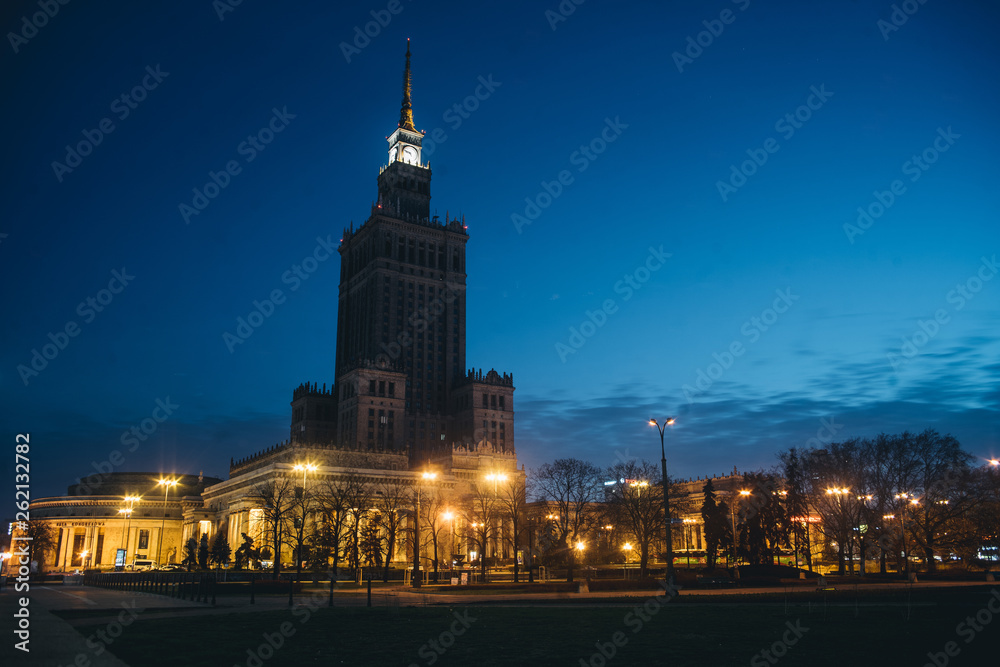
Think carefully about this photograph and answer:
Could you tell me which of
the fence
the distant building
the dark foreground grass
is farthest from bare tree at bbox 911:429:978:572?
the distant building

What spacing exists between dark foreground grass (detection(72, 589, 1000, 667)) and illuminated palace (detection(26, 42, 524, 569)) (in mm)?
91081

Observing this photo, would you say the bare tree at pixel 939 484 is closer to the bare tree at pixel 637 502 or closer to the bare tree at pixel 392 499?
the bare tree at pixel 637 502

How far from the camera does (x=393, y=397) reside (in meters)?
154

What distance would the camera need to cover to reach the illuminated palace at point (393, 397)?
128m

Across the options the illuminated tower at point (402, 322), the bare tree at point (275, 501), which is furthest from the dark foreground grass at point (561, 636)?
the illuminated tower at point (402, 322)

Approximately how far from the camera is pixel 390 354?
166750 millimetres

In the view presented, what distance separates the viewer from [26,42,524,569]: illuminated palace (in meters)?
128

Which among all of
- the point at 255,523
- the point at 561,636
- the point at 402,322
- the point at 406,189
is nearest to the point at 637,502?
the point at 561,636

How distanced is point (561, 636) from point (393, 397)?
135048 mm

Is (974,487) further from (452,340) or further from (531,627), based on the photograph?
(452,340)

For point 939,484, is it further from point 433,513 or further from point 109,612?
point 109,612

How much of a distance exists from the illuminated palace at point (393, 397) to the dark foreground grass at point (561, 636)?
9108cm

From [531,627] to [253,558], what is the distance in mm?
81853

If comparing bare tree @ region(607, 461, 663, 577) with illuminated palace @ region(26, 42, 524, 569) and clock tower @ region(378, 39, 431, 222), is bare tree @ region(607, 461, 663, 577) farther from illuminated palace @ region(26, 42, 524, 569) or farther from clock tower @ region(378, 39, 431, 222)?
clock tower @ region(378, 39, 431, 222)
